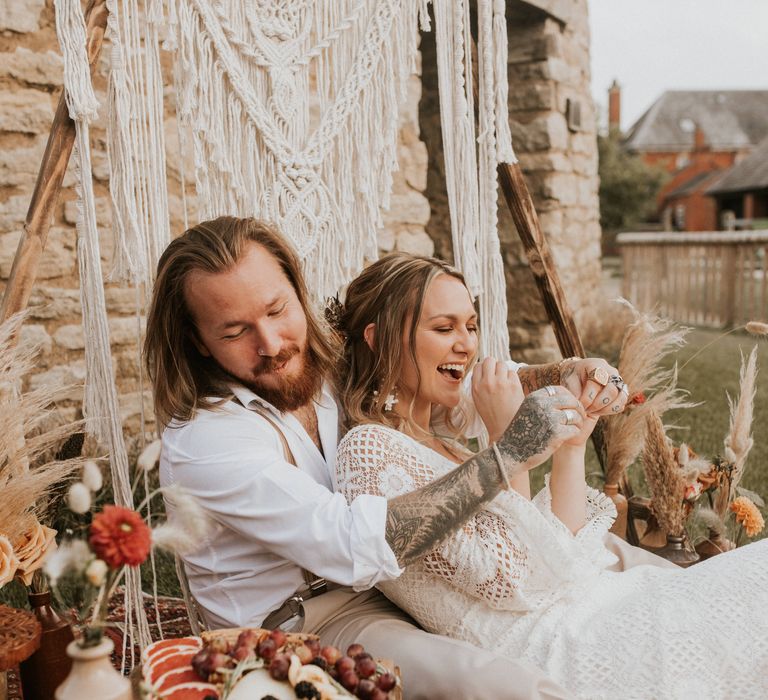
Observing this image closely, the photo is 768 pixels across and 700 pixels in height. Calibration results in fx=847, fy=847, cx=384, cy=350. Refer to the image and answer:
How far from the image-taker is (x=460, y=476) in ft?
5.02

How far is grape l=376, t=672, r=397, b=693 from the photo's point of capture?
1.24 metres

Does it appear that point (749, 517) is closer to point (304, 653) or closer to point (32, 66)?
Answer: point (304, 653)

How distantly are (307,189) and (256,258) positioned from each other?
582 mm

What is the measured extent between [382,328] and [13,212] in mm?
1869

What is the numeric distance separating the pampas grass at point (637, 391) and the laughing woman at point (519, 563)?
576 millimetres

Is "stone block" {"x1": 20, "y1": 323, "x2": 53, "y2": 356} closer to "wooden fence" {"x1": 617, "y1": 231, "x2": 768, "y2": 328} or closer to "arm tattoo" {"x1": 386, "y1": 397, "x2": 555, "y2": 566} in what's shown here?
"arm tattoo" {"x1": 386, "y1": 397, "x2": 555, "y2": 566}

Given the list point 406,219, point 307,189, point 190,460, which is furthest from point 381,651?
point 406,219

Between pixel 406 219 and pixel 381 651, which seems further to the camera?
pixel 406 219

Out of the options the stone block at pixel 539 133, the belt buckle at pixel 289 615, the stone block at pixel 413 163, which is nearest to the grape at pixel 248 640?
the belt buckle at pixel 289 615

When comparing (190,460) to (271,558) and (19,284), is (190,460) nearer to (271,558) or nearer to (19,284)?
(271,558)

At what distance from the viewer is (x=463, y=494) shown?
151 centimetres

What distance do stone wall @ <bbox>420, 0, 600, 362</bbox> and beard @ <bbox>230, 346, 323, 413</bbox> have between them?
13.8ft

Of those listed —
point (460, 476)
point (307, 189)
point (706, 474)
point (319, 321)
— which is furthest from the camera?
point (706, 474)

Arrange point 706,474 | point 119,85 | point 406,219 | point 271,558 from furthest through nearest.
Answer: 1. point 406,219
2. point 706,474
3. point 119,85
4. point 271,558
